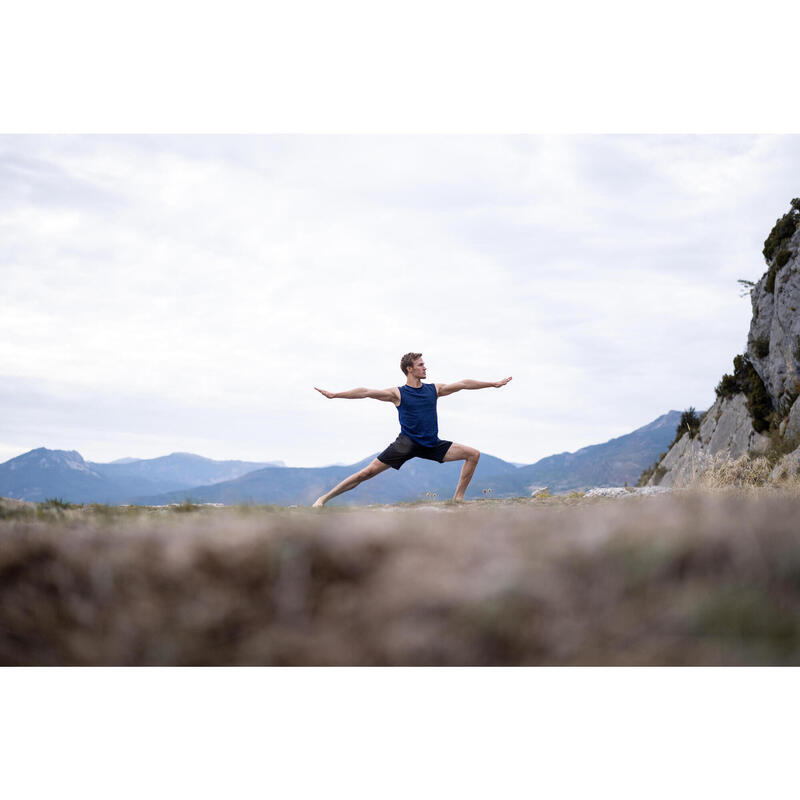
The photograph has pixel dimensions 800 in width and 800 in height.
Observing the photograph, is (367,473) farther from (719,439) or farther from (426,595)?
(719,439)

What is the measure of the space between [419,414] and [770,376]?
10.9m

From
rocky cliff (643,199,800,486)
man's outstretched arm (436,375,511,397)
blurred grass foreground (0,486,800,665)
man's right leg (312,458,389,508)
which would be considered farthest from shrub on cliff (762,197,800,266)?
blurred grass foreground (0,486,800,665)

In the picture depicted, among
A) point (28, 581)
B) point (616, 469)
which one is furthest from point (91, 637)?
point (616, 469)

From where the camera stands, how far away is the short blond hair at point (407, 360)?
23.7ft

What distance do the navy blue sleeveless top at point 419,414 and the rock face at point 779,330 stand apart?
919 cm

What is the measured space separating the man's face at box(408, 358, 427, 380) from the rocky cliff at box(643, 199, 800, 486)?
642 centimetres

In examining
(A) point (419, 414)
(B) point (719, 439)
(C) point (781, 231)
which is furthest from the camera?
(B) point (719, 439)

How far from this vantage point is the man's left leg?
720 centimetres

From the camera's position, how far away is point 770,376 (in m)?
14.3

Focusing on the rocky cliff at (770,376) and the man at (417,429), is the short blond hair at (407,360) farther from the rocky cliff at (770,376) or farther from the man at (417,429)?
the rocky cliff at (770,376)

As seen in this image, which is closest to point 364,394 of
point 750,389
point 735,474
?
point 735,474

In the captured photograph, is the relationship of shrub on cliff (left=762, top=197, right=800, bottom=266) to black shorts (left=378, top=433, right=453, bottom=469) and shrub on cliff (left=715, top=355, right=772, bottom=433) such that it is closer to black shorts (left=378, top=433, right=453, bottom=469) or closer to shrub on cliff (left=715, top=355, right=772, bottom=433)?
shrub on cliff (left=715, top=355, right=772, bottom=433)

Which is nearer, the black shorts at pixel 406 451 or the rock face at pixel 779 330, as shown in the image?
the black shorts at pixel 406 451

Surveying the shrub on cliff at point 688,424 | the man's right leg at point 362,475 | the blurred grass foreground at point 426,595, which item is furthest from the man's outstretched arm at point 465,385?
the shrub on cliff at point 688,424
